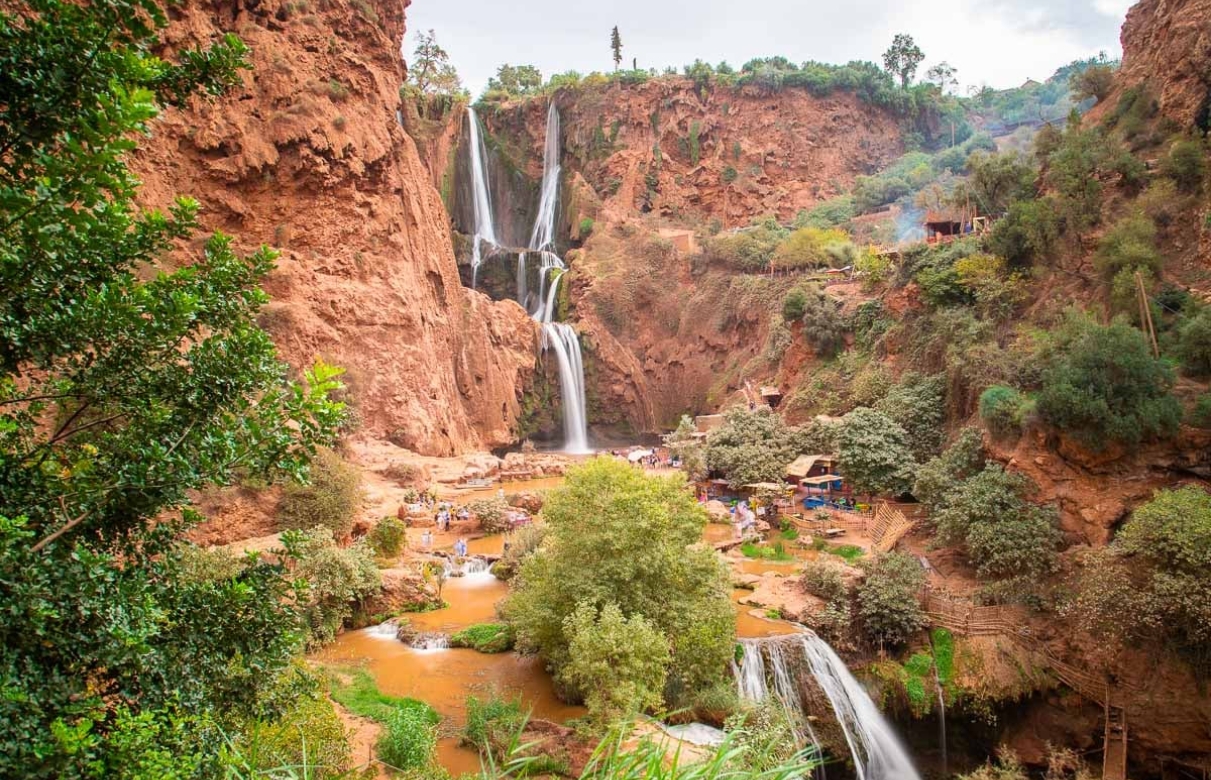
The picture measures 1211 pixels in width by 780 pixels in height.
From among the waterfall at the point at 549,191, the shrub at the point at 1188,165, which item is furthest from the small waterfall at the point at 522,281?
the shrub at the point at 1188,165

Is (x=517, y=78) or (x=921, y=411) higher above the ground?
(x=517, y=78)

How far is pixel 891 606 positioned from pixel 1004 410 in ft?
21.3

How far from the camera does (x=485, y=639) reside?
48.6 ft

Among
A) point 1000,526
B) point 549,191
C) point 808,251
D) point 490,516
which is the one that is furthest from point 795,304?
point 549,191

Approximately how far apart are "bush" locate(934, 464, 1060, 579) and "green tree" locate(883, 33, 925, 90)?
226ft

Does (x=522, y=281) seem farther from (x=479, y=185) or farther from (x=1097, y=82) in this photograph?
(x=1097, y=82)

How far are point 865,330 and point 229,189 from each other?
26.6 meters

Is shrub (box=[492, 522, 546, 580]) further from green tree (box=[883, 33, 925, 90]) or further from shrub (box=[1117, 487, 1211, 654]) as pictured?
green tree (box=[883, 33, 925, 90])

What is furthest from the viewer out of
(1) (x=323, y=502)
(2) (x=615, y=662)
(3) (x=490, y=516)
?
(3) (x=490, y=516)

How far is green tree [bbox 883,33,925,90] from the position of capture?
2891 inches

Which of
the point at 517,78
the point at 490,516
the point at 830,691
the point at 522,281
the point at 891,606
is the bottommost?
the point at 830,691

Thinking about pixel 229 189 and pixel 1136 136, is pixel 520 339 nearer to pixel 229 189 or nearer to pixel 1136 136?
pixel 229 189

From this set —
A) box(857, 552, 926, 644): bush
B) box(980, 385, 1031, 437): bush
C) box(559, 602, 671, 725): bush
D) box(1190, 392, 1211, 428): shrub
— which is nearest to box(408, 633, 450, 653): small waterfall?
box(559, 602, 671, 725): bush

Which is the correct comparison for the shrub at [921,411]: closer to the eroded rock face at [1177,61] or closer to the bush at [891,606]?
the bush at [891,606]
